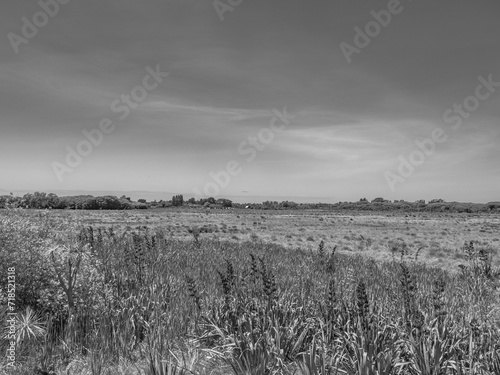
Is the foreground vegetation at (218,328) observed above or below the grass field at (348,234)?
above

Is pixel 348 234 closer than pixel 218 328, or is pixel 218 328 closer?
pixel 218 328

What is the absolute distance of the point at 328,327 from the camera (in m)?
4.91

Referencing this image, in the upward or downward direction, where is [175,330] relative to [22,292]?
downward

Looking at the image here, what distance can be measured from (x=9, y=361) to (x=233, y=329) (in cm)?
275

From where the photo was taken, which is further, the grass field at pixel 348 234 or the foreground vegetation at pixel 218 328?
the grass field at pixel 348 234

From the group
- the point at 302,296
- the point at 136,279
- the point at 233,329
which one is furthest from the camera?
the point at 136,279

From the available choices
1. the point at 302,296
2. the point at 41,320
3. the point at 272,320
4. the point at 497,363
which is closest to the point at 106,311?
the point at 41,320

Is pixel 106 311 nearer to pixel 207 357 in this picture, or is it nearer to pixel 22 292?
pixel 22 292

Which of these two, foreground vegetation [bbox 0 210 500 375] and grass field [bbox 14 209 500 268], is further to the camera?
grass field [bbox 14 209 500 268]

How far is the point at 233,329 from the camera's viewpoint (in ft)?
15.7

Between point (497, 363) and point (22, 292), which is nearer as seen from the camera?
point (497, 363)

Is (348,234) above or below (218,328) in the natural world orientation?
below

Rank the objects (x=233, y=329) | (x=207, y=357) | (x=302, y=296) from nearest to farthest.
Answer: (x=207, y=357), (x=233, y=329), (x=302, y=296)

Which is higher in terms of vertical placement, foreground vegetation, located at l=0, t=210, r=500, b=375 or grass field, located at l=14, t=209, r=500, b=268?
foreground vegetation, located at l=0, t=210, r=500, b=375
